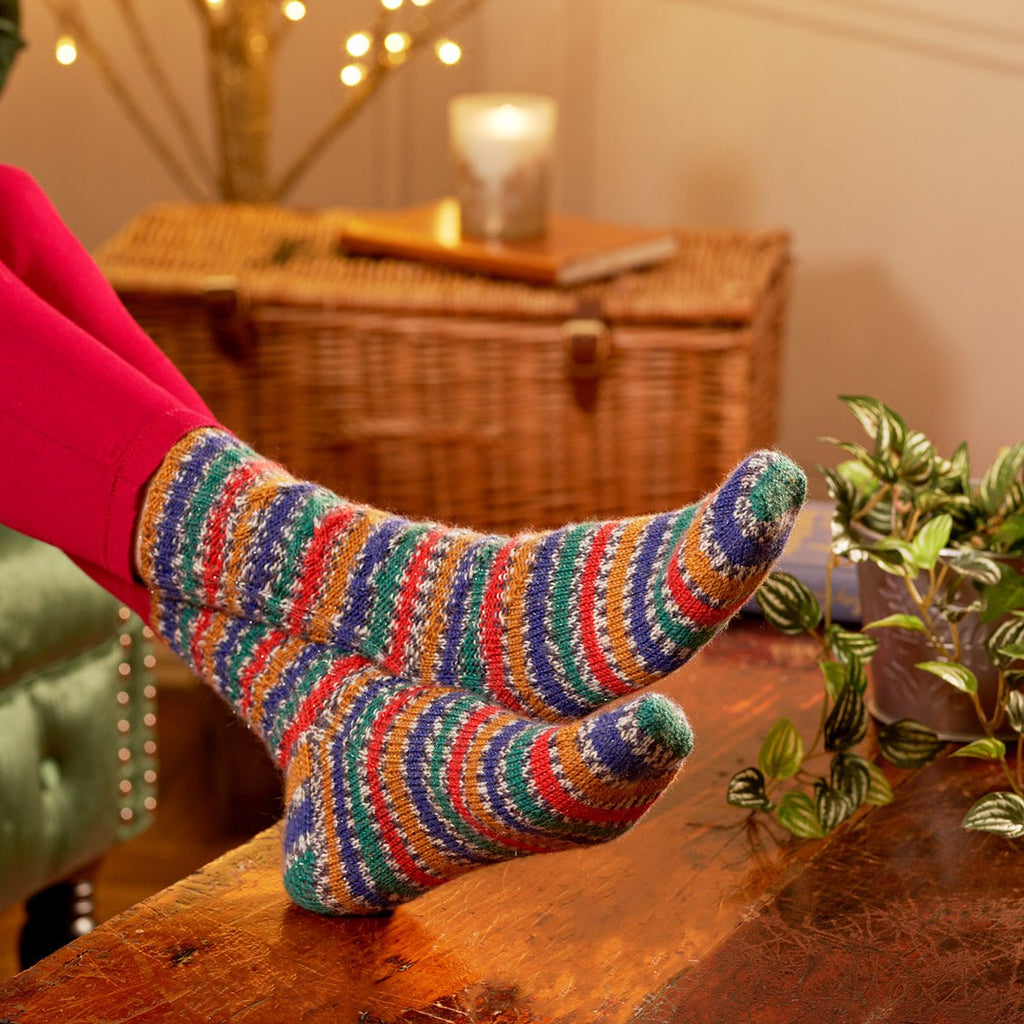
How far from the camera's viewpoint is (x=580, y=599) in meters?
0.63

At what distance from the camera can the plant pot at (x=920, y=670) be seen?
0.73 m

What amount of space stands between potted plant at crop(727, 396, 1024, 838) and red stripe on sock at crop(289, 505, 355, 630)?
0.69 feet

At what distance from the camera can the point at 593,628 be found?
0.62m

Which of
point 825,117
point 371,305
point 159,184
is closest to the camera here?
point 371,305

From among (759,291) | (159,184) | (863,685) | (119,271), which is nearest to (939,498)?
(863,685)

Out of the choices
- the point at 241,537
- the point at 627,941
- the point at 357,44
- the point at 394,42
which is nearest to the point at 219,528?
the point at 241,537

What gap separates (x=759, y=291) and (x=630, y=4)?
2.27 feet

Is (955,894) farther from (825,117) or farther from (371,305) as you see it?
(825,117)

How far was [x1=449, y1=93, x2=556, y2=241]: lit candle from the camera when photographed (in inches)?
59.4

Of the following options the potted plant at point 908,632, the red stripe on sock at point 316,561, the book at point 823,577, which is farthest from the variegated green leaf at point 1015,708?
the red stripe on sock at point 316,561

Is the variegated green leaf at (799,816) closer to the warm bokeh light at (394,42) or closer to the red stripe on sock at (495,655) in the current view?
the red stripe on sock at (495,655)

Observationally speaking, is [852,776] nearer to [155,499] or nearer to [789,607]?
[789,607]

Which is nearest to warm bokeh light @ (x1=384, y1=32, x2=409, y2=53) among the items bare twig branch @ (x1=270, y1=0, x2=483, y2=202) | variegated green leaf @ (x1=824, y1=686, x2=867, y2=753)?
bare twig branch @ (x1=270, y1=0, x2=483, y2=202)

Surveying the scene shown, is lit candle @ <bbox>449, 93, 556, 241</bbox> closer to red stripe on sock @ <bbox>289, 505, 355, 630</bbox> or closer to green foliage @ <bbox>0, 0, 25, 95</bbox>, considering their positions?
green foliage @ <bbox>0, 0, 25, 95</bbox>
